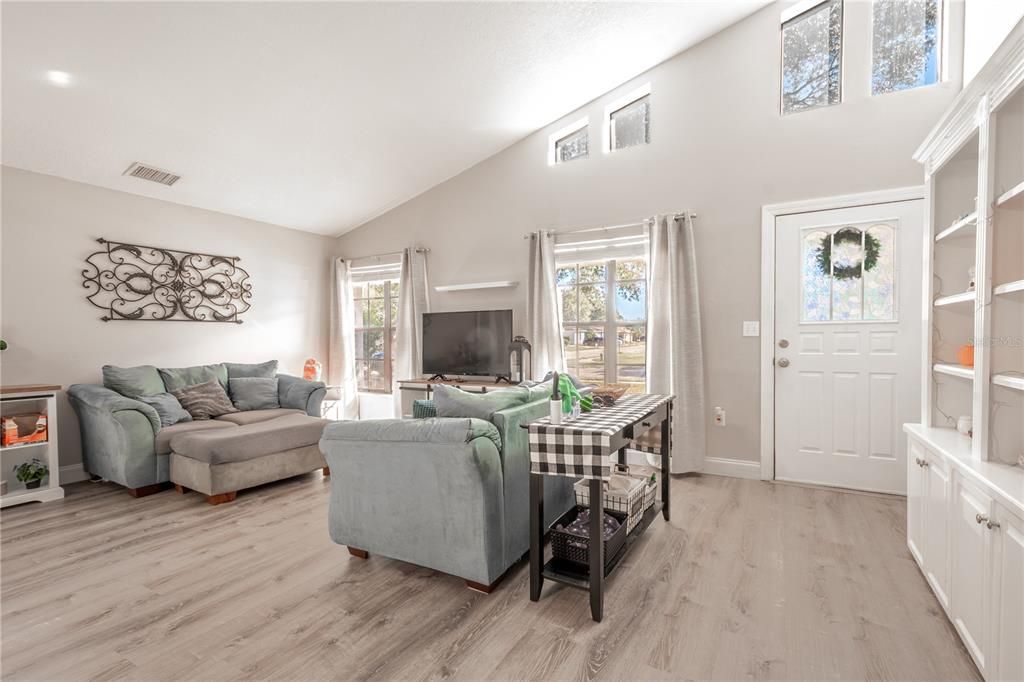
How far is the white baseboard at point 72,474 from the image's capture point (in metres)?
3.88

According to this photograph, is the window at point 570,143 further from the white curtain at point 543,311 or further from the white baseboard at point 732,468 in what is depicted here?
the white baseboard at point 732,468

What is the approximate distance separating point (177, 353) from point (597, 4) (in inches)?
183

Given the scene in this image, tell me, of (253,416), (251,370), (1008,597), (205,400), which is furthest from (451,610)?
(251,370)

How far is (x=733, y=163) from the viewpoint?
380cm

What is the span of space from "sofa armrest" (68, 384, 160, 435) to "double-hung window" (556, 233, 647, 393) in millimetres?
3358

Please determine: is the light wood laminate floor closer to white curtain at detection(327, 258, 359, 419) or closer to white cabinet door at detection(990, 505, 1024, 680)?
white cabinet door at detection(990, 505, 1024, 680)

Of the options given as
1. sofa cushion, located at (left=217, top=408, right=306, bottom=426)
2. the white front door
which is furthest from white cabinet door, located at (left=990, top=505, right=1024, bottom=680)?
sofa cushion, located at (left=217, top=408, right=306, bottom=426)

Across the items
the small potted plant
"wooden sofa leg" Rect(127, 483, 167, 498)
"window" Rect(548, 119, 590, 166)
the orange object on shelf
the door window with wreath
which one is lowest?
"wooden sofa leg" Rect(127, 483, 167, 498)

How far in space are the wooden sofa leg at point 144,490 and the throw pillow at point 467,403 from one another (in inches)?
Result: 108

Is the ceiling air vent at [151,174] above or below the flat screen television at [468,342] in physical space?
above

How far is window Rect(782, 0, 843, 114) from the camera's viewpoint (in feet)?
11.7

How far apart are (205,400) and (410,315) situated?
84.1 inches

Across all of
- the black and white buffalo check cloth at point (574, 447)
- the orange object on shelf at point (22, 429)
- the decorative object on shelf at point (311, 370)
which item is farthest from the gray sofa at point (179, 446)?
the black and white buffalo check cloth at point (574, 447)

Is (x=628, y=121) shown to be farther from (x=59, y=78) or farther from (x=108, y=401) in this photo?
(x=108, y=401)
